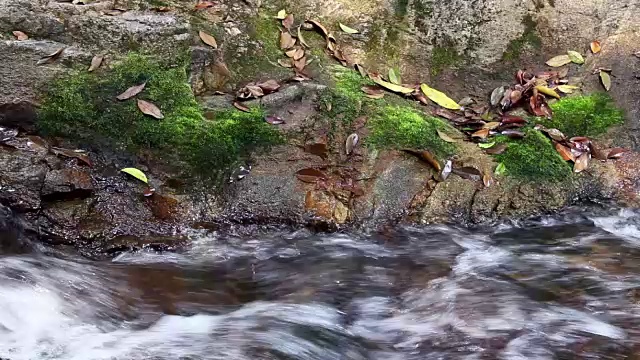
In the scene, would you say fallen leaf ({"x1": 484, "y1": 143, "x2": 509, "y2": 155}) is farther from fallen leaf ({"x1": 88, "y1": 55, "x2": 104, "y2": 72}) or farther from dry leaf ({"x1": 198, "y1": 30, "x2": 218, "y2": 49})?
fallen leaf ({"x1": 88, "y1": 55, "x2": 104, "y2": 72})

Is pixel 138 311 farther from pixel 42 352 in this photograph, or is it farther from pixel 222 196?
pixel 222 196

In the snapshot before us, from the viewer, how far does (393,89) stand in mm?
5531

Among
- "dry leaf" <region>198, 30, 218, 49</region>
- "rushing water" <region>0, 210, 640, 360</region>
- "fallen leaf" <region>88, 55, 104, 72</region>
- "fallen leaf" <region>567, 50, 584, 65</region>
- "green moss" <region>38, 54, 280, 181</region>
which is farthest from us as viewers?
"fallen leaf" <region>567, 50, 584, 65</region>

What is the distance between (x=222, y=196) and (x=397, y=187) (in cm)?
127

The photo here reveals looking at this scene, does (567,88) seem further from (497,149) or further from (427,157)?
(427,157)

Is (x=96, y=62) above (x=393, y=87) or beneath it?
beneath

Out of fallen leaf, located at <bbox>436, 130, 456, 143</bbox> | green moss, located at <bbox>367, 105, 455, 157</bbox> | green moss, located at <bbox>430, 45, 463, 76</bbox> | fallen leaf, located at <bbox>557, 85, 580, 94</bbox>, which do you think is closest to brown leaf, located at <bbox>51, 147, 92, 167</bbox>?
green moss, located at <bbox>367, 105, 455, 157</bbox>

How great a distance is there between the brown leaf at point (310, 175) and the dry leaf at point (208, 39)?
4.67ft

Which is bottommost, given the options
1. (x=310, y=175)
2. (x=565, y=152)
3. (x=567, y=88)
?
(x=310, y=175)

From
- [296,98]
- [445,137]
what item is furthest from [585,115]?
[296,98]

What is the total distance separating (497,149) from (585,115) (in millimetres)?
1076

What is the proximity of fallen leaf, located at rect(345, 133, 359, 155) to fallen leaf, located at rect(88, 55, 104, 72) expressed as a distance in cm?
195

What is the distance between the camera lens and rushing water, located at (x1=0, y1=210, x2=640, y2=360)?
11.1 ft

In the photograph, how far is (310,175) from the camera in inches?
182
